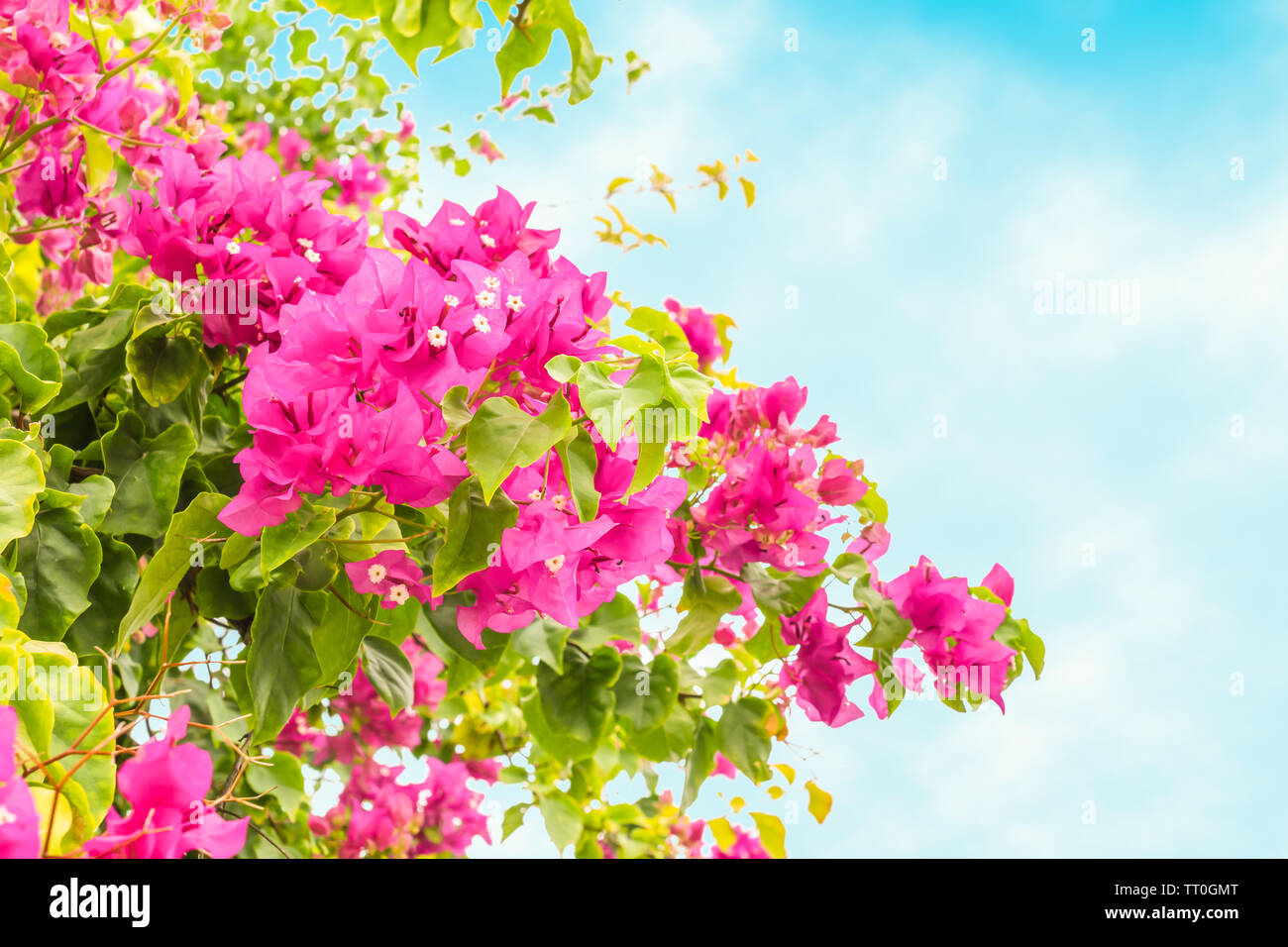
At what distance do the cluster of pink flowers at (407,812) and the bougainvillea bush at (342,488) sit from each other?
0.90 ft

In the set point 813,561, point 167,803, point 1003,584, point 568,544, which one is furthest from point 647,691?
point 167,803

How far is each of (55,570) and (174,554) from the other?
0.11 m

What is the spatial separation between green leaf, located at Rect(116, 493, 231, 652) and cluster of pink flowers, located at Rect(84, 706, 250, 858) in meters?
0.33

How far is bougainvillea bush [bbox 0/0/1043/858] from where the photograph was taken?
2.02 ft

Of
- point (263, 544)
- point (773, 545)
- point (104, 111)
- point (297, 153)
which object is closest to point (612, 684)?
point (773, 545)

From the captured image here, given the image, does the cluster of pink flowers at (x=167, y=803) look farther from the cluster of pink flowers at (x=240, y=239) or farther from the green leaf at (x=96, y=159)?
the green leaf at (x=96, y=159)

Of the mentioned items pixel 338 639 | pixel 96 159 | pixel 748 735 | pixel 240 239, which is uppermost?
pixel 96 159

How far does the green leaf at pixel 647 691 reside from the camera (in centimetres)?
110

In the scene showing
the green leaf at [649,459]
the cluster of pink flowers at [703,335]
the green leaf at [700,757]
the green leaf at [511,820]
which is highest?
the cluster of pink flowers at [703,335]

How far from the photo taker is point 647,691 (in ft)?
3.65

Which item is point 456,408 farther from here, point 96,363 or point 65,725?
point 96,363

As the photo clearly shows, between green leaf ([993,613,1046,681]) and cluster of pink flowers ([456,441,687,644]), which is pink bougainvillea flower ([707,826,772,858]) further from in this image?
cluster of pink flowers ([456,441,687,644])

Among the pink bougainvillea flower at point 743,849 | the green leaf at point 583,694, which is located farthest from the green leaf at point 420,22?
the pink bougainvillea flower at point 743,849

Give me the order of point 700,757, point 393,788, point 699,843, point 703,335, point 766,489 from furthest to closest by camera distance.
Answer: point 699,843
point 393,788
point 703,335
point 700,757
point 766,489
